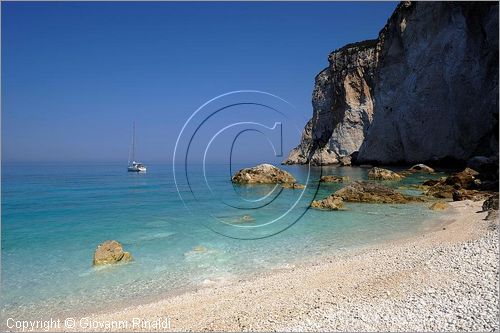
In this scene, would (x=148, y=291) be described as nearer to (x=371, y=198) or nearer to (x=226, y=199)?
(x=371, y=198)

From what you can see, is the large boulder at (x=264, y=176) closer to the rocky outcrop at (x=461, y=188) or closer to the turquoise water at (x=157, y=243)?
the turquoise water at (x=157, y=243)

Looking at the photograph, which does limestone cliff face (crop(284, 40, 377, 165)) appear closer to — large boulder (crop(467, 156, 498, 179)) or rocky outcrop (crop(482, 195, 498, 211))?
large boulder (crop(467, 156, 498, 179))

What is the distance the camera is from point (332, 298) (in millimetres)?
7070

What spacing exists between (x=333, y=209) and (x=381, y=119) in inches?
1931

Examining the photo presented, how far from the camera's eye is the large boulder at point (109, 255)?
11.3 m

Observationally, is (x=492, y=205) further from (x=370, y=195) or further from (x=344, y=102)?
(x=344, y=102)

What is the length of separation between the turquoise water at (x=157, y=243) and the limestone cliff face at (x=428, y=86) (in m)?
30.2

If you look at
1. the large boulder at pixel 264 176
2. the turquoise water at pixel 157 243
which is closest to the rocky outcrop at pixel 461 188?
the turquoise water at pixel 157 243

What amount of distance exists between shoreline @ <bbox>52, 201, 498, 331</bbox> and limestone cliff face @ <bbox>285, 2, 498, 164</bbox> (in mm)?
36465

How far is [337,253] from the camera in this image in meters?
11.9

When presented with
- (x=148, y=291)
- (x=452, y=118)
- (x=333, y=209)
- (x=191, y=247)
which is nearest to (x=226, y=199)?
(x=333, y=209)

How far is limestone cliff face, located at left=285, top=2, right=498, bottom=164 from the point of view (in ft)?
142

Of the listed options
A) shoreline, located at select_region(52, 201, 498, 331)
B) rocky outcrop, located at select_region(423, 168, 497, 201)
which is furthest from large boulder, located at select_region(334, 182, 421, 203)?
shoreline, located at select_region(52, 201, 498, 331)

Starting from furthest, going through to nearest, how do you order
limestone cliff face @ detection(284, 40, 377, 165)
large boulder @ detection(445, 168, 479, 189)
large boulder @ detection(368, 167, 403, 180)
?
limestone cliff face @ detection(284, 40, 377, 165) → large boulder @ detection(368, 167, 403, 180) → large boulder @ detection(445, 168, 479, 189)
